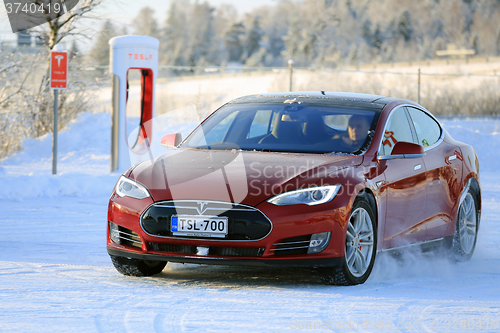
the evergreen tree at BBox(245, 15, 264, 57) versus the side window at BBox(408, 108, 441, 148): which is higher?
the side window at BBox(408, 108, 441, 148)

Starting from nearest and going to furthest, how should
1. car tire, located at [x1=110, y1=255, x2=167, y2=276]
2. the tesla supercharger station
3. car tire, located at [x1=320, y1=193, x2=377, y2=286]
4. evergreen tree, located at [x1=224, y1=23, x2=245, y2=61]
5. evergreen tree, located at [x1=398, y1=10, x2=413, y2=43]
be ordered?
car tire, located at [x1=320, y1=193, x2=377, y2=286], car tire, located at [x1=110, y1=255, x2=167, y2=276], the tesla supercharger station, evergreen tree, located at [x1=398, y1=10, x2=413, y2=43], evergreen tree, located at [x1=224, y1=23, x2=245, y2=61]

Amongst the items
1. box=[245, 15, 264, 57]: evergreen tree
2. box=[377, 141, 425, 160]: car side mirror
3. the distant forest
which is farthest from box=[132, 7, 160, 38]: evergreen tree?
box=[377, 141, 425, 160]: car side mirror

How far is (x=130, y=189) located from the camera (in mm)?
5332

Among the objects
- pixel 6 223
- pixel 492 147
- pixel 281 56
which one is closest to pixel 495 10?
pixel 281 56

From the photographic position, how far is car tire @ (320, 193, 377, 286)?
17.0 feet

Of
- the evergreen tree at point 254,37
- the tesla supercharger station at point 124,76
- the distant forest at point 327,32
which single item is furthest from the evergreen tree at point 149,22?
the tesla supercharger station at point 124,76

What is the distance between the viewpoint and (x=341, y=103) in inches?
252

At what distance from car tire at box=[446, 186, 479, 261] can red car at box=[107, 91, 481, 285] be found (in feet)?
0.12

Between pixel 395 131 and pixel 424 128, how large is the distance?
2.32 feet

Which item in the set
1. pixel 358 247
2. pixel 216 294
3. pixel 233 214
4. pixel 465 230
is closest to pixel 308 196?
pixel 233 214

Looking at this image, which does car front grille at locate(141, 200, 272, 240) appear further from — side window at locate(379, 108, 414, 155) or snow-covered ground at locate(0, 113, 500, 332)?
side window at locate(379, 108, 414, 155)

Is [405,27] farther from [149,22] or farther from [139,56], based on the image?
[139,56]

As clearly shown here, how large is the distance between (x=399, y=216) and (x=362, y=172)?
27.5 inches

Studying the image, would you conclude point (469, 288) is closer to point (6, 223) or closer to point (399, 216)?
point (399, 216)
